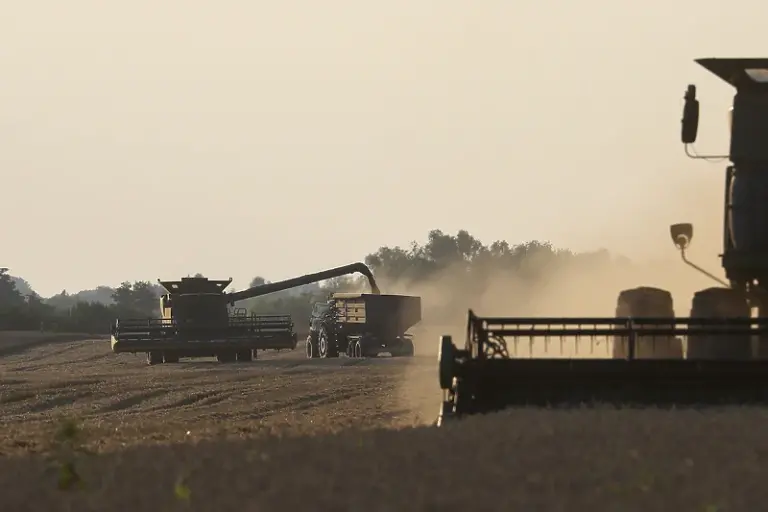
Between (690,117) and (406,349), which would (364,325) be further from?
(690,117)

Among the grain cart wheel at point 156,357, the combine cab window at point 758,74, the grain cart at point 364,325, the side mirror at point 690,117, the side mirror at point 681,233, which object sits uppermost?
the combine cab window at point 758,74

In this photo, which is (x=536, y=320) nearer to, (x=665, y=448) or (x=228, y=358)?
(x=665, y=448)

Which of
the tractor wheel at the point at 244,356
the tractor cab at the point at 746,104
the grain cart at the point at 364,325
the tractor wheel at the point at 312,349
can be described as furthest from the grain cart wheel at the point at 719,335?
the tractor wheel at the point at 312,349

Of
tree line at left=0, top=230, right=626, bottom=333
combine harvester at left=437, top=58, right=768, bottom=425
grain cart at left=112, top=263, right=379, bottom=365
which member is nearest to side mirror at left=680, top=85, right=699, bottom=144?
combine harvester at left=437, top=58, right=768, bottom=425

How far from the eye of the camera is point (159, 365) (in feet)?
163

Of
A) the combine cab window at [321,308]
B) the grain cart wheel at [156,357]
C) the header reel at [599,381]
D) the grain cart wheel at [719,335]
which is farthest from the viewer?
the combine cab window at [321,308]

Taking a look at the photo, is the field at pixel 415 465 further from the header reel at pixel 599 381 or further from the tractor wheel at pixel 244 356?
the tractor wheel at pixel 244 356

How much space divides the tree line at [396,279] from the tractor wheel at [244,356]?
161 feet

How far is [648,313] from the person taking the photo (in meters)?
18.3

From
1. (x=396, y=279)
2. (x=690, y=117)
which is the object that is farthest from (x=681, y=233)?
(x=396, y=279)

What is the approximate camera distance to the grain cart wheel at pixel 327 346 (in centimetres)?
5431

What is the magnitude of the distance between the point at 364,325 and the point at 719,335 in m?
37.6

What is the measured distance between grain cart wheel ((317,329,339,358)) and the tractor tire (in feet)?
14.8

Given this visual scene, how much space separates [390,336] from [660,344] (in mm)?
35984
